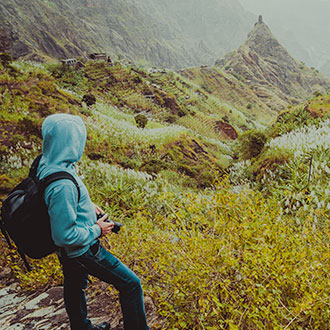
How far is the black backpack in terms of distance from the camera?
5.45ft

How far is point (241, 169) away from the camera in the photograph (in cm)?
916

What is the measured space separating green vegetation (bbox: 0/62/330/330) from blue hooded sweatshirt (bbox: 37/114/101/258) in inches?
39.2

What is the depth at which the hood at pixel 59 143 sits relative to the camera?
172cm

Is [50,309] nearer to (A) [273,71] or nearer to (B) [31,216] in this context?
(B) [31,216]

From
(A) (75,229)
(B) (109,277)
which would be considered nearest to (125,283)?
(B) (109,277)

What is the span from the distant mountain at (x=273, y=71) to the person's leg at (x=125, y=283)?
85756 millimetres

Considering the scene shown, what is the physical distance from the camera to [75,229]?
171 centimetres

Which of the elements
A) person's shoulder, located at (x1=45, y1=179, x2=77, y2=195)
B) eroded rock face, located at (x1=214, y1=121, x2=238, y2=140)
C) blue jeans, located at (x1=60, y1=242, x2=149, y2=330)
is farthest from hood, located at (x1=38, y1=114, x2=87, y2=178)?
eroded rock face, located at (x1=214, y1=121, x2=238, y2=140)

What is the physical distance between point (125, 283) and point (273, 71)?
12125cm

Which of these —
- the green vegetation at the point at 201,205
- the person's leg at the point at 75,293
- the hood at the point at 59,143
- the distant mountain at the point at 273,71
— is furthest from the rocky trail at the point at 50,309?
the distant mountain at the point at 273,71

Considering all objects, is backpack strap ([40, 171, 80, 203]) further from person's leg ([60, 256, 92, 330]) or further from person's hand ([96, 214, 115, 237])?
person's leg ([60, 256, 92, 330])

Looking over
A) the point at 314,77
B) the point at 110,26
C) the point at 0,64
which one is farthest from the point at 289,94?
the point at 110,26

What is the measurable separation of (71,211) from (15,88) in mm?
12300

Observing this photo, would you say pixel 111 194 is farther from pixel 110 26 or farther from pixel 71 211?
pixel 110 26
